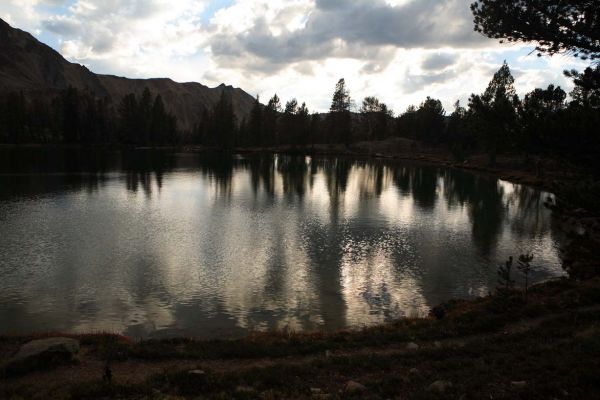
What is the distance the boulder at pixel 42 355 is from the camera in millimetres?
13281

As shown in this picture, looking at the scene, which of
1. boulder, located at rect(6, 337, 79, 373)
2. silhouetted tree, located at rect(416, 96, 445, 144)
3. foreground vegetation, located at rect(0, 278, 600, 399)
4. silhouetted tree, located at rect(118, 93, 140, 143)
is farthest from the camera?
silhouetted tree, located at rect(118, 93, 140, 143)

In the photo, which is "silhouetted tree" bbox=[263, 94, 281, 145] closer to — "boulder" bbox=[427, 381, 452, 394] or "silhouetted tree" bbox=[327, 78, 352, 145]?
"silhouetted tree" bbox=[327, 78, 352, 145]

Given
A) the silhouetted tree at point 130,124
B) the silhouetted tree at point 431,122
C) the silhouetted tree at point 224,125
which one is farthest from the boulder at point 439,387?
the silhouetted tree at point 130,124

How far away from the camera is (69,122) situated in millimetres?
171500

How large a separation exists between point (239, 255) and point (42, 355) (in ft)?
59.1

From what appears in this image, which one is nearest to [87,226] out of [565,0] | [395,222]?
[395,222]

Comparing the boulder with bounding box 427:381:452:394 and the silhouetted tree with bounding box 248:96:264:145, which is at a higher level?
the silhouetted tree with bounding box 248:96:264:145

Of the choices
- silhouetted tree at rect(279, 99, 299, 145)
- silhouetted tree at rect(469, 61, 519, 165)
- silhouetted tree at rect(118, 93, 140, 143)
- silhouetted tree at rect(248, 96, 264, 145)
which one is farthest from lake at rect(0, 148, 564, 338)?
silhouetted tree at rect(118, 93, 140, 143)

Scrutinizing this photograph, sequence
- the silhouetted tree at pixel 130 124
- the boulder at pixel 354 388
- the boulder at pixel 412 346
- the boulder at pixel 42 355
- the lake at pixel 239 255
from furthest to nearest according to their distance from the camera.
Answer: the silhouetted tree at pixel 130 124, the lake at pixel 239 255, the boulder at pixel 412 346, the boulder at pixel 42 355, the boulder at pixel 354 388

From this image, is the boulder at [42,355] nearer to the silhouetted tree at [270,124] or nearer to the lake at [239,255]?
the lake at [239,255]

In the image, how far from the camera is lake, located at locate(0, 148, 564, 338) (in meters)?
21.3

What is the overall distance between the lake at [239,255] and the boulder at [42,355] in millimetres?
4696

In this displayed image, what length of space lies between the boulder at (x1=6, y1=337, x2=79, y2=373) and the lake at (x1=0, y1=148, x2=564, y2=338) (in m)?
4.70

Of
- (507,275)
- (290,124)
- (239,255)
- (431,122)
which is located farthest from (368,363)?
(290,124)
